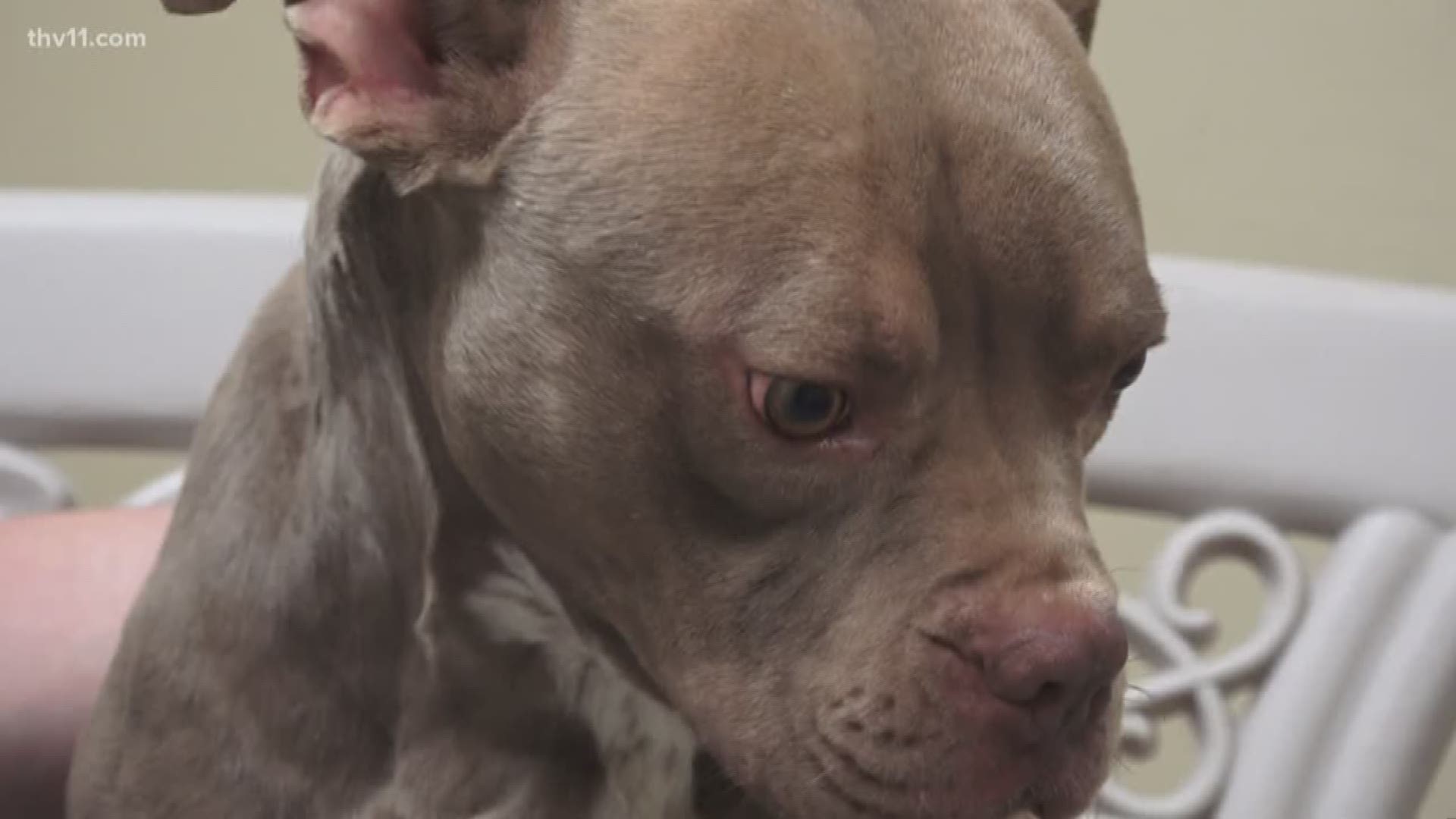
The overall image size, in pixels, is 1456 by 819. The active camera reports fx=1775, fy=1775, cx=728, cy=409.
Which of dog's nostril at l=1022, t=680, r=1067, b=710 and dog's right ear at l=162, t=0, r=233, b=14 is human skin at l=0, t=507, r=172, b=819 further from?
dog's nostril at l=1022, t=680, r=1067, b=710

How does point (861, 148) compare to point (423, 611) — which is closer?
point (861, 148)

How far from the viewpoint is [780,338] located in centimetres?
74

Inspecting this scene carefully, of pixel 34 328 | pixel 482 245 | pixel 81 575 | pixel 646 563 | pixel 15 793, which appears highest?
→ pixel 482 245

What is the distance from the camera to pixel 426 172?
0.81 m

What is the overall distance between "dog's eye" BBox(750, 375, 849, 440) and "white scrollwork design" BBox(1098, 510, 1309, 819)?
2.43ft

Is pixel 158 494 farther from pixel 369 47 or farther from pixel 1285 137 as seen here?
pixel 1285 137

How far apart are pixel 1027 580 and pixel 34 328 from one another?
1.18 m

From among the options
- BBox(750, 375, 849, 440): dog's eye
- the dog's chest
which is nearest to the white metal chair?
the dog's chest

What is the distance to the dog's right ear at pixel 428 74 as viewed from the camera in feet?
2.66

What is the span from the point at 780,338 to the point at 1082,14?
0.33 metres

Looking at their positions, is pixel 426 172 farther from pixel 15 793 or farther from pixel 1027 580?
pixel 15 793

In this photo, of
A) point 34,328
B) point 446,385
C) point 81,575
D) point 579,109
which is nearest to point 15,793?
point 81,575

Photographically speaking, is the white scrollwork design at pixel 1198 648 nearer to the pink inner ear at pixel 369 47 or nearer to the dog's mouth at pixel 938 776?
the dog's mouth at pixel 938 776

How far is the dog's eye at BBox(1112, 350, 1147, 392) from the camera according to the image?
A: 2.76 ft
